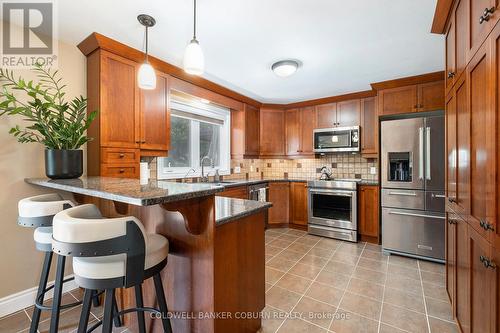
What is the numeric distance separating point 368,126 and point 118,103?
3.51 m

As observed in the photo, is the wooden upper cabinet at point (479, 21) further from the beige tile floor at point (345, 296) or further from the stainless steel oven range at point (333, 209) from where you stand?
→ the stainless steel oven range at point (333, 209)

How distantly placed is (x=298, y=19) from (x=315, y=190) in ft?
8.57

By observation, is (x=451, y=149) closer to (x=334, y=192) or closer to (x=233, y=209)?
(x=233, y=209)

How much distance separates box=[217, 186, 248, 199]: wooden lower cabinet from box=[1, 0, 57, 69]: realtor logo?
90.8 inches

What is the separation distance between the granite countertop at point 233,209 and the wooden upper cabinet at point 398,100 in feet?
8.93

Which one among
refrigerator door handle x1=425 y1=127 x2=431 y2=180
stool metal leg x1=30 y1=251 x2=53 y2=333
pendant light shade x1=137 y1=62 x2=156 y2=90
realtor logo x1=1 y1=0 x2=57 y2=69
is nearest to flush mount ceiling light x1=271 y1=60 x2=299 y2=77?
pendant light shade x1=137 y1=62 x2=156 y2=90

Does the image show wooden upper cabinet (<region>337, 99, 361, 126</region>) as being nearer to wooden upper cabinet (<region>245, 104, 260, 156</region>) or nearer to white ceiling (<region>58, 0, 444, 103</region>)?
white ceiling (<region>58, 0, 444, 103</region>)

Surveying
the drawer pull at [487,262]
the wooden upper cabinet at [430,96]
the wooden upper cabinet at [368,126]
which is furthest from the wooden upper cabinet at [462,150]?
the wooden upper cabinet at [368,126]

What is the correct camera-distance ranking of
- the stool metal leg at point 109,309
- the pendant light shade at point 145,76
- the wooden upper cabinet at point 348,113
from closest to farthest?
1. the stool metal leg at point 109,309
2. the pendant light shade at point 145,76
3. the wooden upper cabinet at point 348,113

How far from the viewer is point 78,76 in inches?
87.3

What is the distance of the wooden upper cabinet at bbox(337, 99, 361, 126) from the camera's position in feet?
12.4

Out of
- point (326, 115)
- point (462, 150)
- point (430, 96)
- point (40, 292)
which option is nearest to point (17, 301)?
point (40, 292)

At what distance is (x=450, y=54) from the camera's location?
66.0 inches

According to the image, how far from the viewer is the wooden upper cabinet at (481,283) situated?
0.97m
